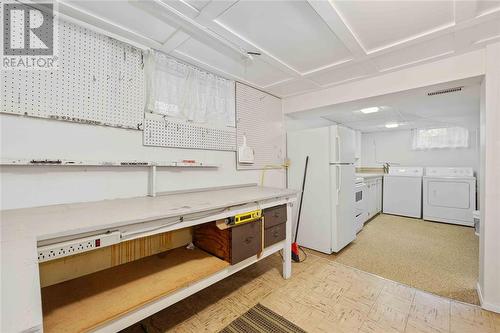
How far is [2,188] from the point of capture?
1232mm

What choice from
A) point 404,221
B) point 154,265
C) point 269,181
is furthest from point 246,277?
point 404,221

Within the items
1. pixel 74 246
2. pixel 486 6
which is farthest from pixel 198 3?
pixel 486 6

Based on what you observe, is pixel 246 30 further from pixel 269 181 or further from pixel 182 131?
pixel 269 181

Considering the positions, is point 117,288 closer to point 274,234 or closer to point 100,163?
point 100,163

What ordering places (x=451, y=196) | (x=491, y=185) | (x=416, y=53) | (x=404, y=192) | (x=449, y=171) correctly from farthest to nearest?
(x=404, y=192)
(x=449, y=171)
(x=451, y=196)
(x=416, y=53)
(x=491, y=185)

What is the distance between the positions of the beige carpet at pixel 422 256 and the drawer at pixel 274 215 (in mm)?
1170

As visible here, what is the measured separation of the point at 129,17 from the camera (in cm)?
145

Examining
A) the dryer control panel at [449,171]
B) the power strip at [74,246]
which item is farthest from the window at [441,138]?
the power strip at [74,246]

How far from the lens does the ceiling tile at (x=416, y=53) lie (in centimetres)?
173

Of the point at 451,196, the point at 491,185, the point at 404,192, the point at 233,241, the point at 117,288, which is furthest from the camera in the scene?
the point at 404,192

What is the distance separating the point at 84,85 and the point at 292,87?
2245 millimetres

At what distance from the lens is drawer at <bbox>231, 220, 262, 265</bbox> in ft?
5.17

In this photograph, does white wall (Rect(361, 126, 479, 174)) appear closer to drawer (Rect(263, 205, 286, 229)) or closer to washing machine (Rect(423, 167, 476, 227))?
washing machine (Rect(423, 167, 476, 227))

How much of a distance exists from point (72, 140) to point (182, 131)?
0.84 m
